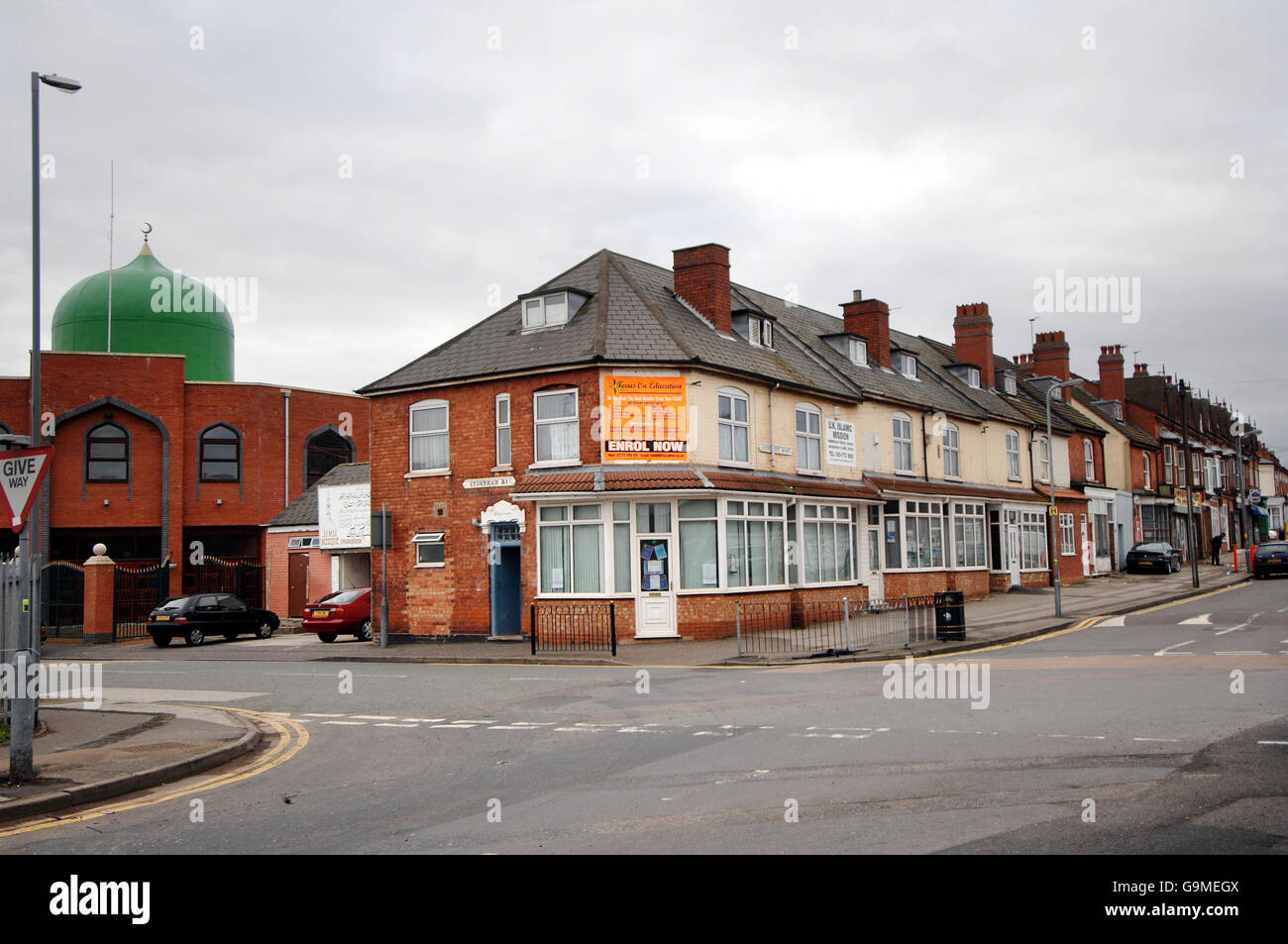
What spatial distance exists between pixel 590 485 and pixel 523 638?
4.42m

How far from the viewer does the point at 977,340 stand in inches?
1734

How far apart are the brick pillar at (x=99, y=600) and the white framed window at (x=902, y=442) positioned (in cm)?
2525

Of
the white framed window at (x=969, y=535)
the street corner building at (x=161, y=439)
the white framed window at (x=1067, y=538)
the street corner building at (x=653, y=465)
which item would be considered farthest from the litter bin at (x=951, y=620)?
the street corner building at (x=161, y=439)

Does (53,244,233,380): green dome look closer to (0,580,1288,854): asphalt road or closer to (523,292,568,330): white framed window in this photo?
(523,292,568,330): white framed window

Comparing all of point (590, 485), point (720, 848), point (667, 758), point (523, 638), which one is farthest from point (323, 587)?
point (720, 848)

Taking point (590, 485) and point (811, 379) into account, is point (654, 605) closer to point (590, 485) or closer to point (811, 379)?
point (590, 485)

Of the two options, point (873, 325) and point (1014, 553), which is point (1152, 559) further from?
point (873, 325)

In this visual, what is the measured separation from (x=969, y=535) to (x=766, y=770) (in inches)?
1147

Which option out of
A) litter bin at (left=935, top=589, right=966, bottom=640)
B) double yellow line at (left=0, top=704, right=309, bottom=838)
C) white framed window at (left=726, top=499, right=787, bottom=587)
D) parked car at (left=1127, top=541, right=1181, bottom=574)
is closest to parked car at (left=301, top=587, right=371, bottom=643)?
white framed window at (left=726, top=499, right=787, bottom=587)

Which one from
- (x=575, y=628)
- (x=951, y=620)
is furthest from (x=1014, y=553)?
(x=575, y=628)

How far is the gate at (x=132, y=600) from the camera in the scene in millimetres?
33219

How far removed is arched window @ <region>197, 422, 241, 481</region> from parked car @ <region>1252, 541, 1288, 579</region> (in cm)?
4140

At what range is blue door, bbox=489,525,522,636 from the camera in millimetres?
26203

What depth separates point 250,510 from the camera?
4306 centimetres
